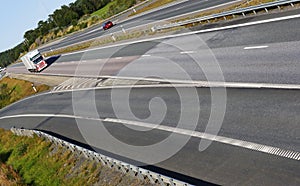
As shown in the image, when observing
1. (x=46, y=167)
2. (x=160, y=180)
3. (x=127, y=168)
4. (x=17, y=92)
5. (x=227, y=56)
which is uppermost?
(x=160, y=180)

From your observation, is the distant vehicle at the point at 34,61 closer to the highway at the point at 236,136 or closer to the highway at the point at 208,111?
the highway at the point at 208,111

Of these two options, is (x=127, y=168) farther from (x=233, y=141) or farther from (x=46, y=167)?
(x=46, y=167)

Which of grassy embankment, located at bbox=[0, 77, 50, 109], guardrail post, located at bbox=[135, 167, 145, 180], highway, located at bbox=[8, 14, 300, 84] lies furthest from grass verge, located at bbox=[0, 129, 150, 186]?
grassy embankment, located at bbox=[0, 77, 50, 109]

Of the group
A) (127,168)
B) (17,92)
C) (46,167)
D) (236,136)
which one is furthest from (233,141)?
(17,92)

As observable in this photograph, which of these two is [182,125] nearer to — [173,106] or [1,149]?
[173,106]

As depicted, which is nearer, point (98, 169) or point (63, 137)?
point (98, 169)

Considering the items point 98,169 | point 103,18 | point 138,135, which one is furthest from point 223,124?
point 103,18

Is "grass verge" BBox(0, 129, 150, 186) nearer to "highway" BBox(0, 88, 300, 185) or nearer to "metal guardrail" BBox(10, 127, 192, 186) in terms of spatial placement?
"metal guardrail" BBox(10, 127, 192, 186)

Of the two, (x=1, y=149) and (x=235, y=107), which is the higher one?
(x=235, y=107)

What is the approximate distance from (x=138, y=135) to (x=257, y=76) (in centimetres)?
645

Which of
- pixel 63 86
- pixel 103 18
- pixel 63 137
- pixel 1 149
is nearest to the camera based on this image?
pixel 63 137

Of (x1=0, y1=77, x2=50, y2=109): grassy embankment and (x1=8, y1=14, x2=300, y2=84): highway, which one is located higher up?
(x1=8, y1=14, x2=300, y2=84): highway

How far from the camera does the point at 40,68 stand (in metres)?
60.1

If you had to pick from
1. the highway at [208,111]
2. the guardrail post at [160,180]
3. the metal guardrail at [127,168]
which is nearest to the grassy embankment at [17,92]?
the highway at [208,111]
